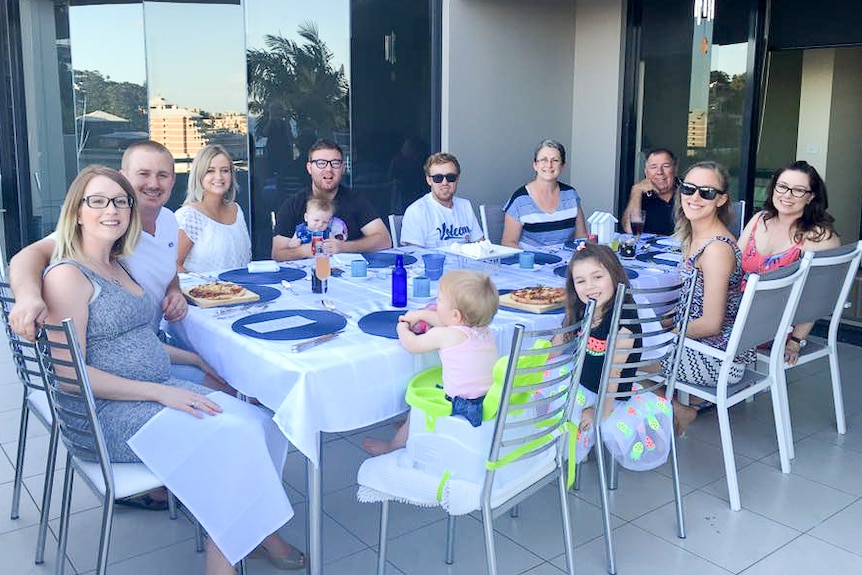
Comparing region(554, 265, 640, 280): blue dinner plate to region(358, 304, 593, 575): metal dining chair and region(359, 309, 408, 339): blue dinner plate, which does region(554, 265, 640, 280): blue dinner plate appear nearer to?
region(359, 309, 408, 339): blue dinner plate

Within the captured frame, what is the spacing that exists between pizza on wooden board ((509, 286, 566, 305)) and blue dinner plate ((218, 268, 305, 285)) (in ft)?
3.07

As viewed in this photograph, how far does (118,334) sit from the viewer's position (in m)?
2.19

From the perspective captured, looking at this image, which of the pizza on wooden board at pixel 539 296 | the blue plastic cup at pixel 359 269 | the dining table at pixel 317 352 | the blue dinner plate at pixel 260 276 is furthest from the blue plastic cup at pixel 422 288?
the blue dinner plate at pixel 260 276

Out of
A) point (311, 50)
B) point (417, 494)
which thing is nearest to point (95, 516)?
point (417, 494)

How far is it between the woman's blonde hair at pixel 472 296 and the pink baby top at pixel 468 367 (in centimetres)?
4

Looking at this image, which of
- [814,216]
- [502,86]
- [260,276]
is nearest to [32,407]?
[260,276]

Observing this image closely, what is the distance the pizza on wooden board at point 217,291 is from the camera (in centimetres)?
271

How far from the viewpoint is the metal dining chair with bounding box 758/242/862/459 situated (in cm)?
310

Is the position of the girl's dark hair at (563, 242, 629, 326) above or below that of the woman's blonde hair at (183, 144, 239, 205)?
below

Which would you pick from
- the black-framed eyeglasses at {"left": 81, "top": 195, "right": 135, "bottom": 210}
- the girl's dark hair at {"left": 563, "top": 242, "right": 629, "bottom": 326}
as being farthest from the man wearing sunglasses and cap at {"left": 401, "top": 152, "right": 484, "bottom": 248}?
the black-framed eyeglasses at {"left": 81, "top": 195, "right": 135, "bottom": 210}

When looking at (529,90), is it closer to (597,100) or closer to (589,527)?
(597,100)

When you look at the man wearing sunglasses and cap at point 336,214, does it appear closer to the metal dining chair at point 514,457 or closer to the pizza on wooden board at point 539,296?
the pizza on wooden board at point 539,296

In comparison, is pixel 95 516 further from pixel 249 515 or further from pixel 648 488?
pixel 648 488

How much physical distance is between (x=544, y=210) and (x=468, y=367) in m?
2.51
